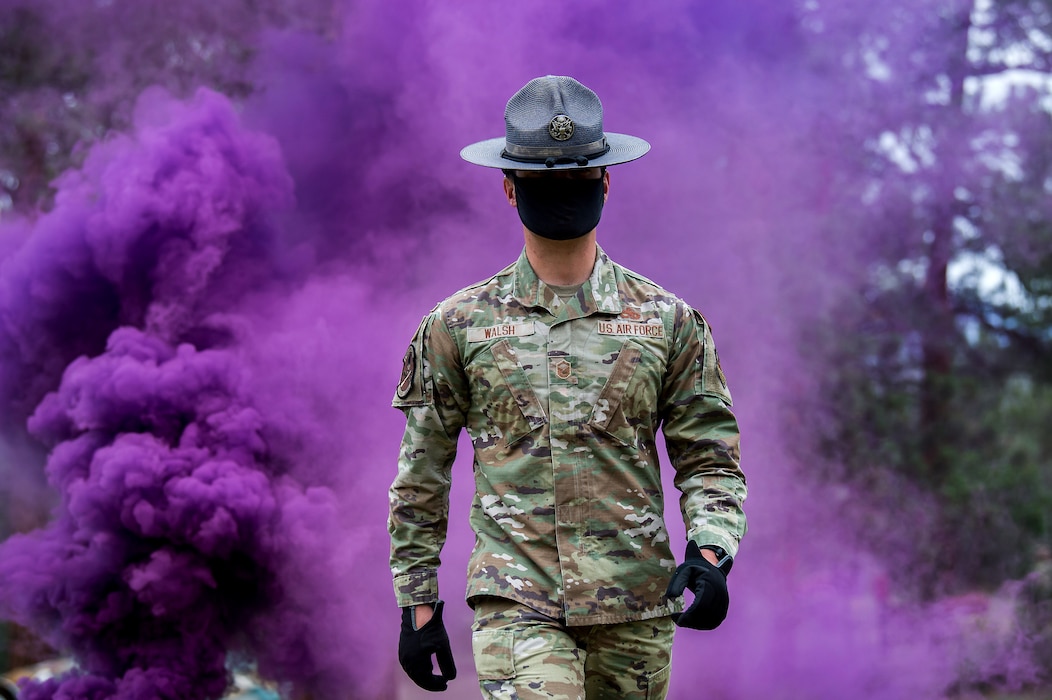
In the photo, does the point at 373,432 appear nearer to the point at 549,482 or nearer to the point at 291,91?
the point at 291,91

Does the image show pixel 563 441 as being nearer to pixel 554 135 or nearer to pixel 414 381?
pixel 414 381

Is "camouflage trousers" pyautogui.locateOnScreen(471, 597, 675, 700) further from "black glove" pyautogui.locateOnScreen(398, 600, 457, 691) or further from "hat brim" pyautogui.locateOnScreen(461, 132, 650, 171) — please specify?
"hat brim" pyautogui.locateOnScreen(461, 132, 650, 171)

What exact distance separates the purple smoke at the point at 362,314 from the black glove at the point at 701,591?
412cm

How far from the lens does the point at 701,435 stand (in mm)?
3189

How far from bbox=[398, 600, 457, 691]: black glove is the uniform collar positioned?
0.83 meters

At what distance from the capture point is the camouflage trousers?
114 inches

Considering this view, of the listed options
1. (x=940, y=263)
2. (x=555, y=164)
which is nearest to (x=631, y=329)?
(x=555, y=164)

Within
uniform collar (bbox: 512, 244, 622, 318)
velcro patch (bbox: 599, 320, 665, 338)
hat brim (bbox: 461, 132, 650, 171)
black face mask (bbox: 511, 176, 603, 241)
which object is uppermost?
hat brim (bbox: 461, 132, 650, 171)

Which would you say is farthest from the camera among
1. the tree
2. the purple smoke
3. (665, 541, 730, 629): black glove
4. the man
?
the tree

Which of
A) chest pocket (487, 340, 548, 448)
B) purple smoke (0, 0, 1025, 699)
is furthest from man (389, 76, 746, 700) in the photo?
purple smoke (0, 0, 1025, 699)

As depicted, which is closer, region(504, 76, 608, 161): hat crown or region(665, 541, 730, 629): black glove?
region(665, 541, 730, 629): black glove

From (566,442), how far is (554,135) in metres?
0.79

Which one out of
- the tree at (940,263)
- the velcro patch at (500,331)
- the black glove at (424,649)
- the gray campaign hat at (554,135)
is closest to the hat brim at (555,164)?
the gray campaign hat at (554,135)

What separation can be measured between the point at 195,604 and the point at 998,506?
503 centimetres
